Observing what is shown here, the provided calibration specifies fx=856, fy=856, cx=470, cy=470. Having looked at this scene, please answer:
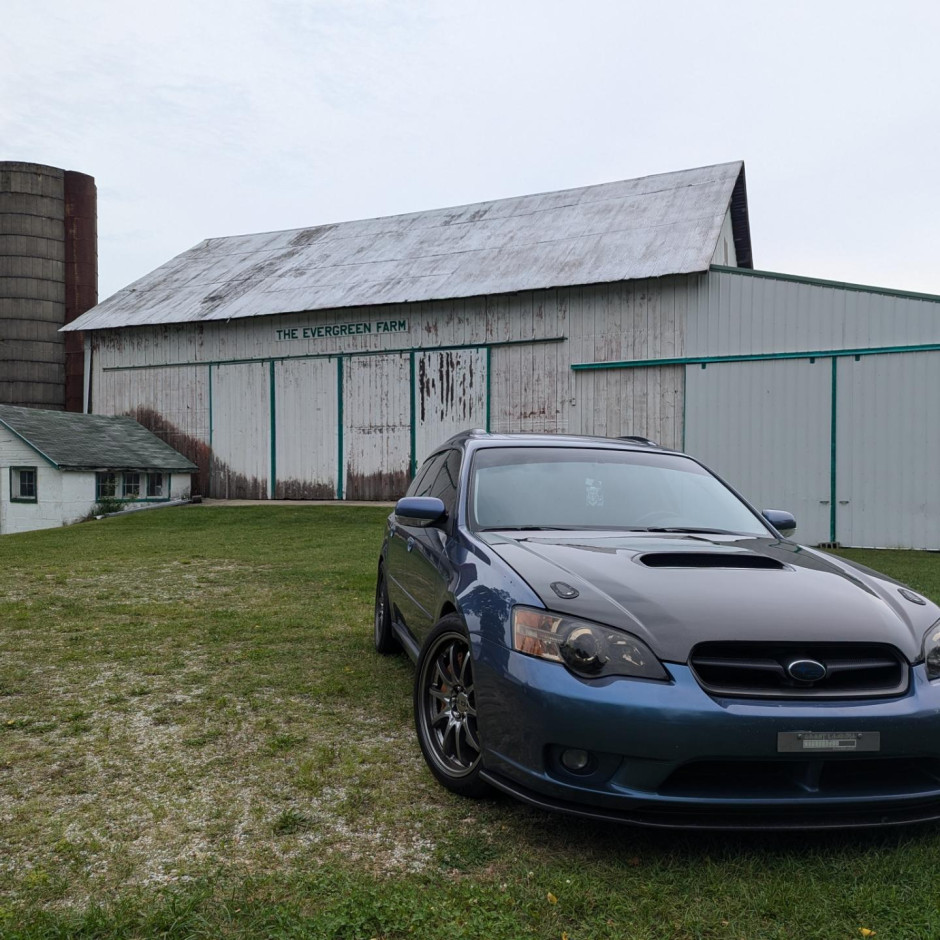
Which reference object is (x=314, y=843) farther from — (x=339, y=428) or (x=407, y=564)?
(x=339, y=428)

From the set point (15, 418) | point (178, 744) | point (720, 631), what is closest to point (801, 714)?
point (720, 631)

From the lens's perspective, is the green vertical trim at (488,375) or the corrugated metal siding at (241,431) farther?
the corrugated metal siding at (241,431)

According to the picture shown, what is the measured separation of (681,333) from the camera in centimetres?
1845

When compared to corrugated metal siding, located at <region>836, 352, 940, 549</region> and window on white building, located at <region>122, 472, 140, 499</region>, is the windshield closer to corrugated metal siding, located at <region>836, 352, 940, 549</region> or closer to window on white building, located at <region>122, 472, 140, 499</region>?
corrugated metal siding, located at <region>836, 352, 940, 549</region>

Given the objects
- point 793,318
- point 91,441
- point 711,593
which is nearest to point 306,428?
point 91,441

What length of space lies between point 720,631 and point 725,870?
759 mm

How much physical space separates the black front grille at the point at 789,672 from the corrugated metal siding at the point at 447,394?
58.2 feet

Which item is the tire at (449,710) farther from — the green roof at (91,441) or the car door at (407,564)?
the green roof at (91,441)

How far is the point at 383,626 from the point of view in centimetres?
605

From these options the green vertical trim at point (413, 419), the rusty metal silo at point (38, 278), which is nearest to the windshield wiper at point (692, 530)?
the green vertical trim at point (413, 419)

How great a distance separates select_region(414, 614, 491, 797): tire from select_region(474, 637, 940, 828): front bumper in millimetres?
468

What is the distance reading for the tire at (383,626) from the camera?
595 centimetres

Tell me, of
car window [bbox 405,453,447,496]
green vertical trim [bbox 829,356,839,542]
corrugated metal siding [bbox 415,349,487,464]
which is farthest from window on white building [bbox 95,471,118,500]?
car window [bbox 405,453,447,496]

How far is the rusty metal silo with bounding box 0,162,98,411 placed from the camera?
29.7m
